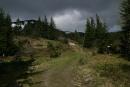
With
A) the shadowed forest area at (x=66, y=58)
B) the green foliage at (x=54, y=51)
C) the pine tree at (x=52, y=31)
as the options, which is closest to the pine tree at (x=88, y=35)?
the shadowed forest area at (x=66, y=58)

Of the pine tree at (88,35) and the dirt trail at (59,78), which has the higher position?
the pine tree at (88,35)

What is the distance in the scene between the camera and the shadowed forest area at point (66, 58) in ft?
118

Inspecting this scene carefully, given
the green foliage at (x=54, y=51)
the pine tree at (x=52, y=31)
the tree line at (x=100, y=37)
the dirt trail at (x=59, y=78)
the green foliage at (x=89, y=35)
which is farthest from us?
the pine tree at (x=52, y=31)

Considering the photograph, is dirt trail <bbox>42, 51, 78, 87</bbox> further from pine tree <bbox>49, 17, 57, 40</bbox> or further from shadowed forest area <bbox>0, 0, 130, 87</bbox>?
pine tree <bbox>49, 17, 57, 40</bbox>

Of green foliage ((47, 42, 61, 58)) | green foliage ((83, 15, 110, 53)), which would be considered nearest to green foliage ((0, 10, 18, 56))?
green foliage ((47, 42, 61, 58))

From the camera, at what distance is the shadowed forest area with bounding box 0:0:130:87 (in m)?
36.1

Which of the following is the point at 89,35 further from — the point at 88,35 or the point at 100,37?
the point at 100,37

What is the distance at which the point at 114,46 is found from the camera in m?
98.1

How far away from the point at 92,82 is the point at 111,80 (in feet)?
7.59

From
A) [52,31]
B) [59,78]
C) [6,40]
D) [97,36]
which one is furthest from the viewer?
[52,31]

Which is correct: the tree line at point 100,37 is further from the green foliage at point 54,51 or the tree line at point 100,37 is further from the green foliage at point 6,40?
the green foliage at point 54,51

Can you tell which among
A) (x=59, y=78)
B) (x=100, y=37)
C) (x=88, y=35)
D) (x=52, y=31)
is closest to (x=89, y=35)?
(x=88, y=35)

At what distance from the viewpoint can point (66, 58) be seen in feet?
286

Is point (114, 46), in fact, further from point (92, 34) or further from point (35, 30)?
point (35, 30)
